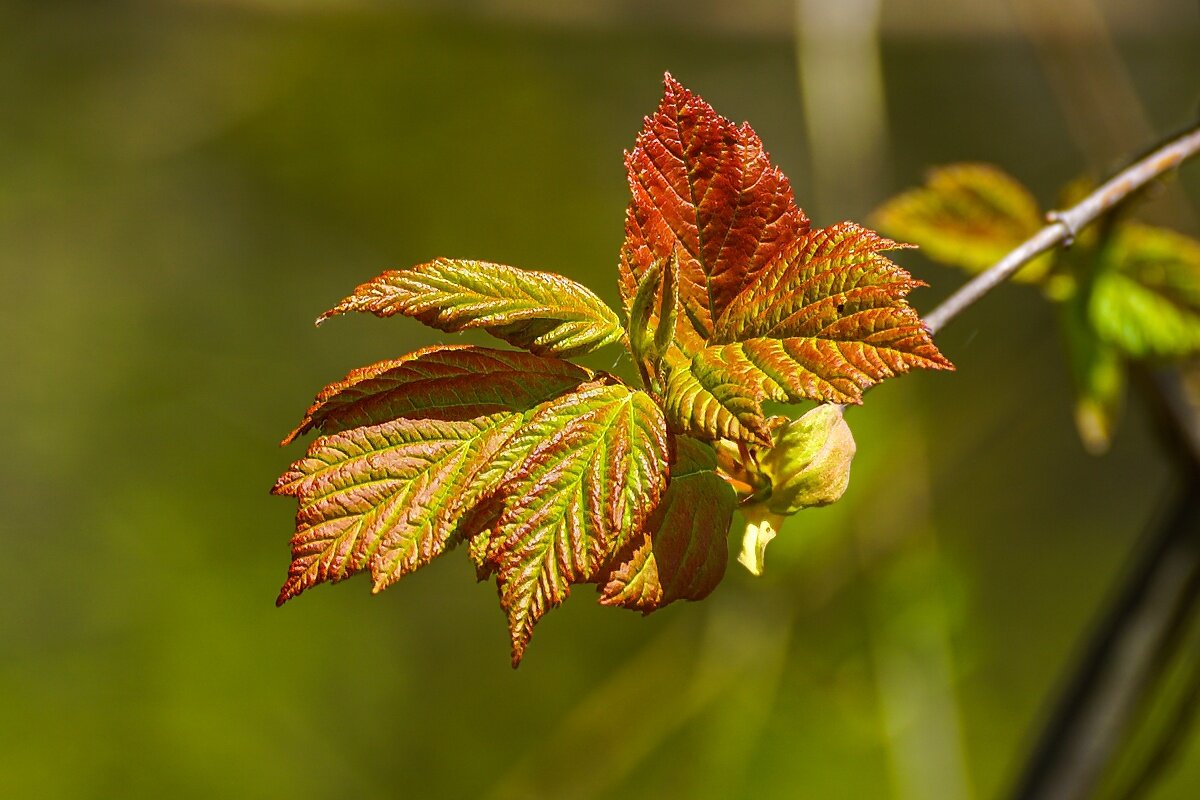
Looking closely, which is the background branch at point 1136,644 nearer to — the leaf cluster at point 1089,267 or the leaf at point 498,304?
the leaf cluster at point 1089,267

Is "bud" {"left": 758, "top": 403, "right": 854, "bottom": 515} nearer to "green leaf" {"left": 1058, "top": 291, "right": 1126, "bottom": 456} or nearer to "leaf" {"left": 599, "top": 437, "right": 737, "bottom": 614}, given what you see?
"leaf" {"left": 599, "top": 437, "right": 737, "bottom": 614}

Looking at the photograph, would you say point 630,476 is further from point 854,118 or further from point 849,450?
point 854,118

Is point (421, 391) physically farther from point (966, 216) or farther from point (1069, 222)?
point (966, 216)

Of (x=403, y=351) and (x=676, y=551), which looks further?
(x=403, y=351)

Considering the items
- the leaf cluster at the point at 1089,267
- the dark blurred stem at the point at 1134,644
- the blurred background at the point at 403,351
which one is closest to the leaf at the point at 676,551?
the leaf cluster at the point at 1089,267

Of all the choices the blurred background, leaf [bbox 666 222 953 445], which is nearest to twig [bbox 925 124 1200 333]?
leaf [bbox 666 222 953 445]

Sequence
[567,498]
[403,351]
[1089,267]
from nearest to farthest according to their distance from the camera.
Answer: [567,498]
[1089,267]
[403,351]

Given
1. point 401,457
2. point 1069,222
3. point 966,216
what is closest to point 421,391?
Result: point 401,457
